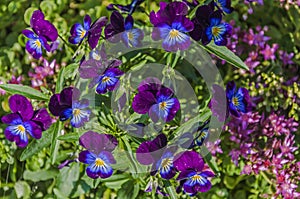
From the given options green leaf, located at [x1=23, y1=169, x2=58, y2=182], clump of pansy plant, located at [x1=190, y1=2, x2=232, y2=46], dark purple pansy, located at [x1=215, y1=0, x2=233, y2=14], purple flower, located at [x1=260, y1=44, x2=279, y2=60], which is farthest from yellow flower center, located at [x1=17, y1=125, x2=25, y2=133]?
purple flower, located at [x1=260, y1=44, x2=279, y2=60]

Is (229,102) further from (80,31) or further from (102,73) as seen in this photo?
(80,31)

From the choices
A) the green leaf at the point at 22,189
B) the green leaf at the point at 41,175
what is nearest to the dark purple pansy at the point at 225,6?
the green leaf at the point at 41,175

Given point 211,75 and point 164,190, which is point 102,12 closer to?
point 211,75

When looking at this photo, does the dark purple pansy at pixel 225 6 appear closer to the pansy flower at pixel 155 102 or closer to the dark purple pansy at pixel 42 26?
the pansy flower at pixel 155 102

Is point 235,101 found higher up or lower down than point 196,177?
higher up

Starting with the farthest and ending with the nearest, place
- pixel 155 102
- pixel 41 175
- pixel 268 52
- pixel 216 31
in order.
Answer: pixel 268 52, pixel 41 175, pixel 216 31, pixel 155 102

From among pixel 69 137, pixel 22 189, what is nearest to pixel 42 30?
pixel 69 137

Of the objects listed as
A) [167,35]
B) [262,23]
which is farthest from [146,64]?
[262,23]
